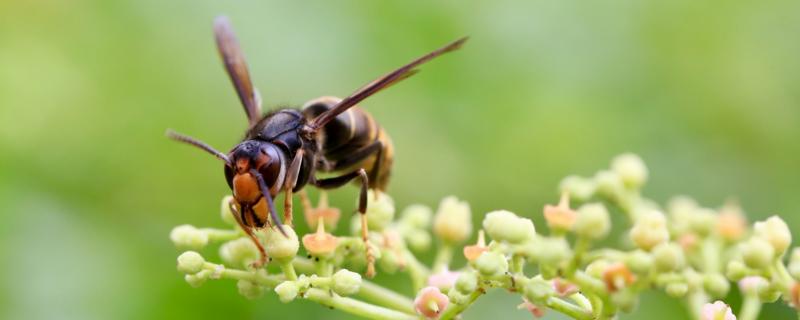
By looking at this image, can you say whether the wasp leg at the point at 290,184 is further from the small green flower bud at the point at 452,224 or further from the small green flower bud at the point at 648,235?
the small green flower bud at the point at 648,235

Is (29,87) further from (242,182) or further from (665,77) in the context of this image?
(665,77)

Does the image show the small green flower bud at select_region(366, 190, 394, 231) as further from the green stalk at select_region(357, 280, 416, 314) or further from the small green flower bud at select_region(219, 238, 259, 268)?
the small green flower bud at select_region(219, 238, 259, 268)

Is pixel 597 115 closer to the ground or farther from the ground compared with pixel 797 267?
farther from the ground

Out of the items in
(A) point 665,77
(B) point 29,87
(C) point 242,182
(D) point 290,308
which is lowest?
(C) point 242,182

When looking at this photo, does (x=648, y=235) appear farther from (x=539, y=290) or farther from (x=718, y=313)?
(x=718, y=313)

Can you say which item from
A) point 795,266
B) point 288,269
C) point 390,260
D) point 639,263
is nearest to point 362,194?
point 390,260

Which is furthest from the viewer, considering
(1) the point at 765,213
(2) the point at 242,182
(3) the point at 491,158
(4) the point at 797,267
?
(3) the point at 491,158

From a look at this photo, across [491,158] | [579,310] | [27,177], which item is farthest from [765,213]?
[27,177]
